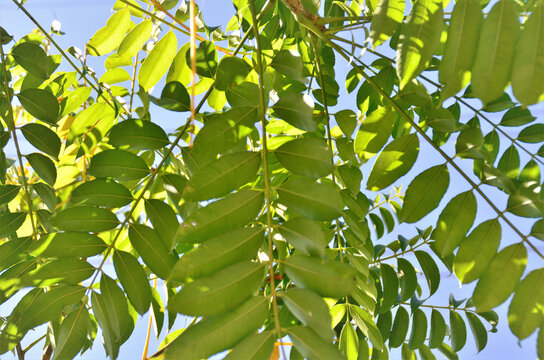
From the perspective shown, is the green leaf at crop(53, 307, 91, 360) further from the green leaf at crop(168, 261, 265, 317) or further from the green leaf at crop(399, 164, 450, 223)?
the green leaf at crop(399, 164, 450, 223)

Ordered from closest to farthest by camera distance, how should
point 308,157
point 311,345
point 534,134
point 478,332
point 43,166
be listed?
point 311,345, point 308,157, point 43,166, point 534,134, point 478,332

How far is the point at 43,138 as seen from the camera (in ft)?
2.02

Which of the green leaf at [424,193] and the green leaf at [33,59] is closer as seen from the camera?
the green leaf at [424,193]

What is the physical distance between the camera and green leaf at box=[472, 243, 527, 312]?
0.44m

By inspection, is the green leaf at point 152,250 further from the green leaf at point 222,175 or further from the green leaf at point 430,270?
the green leaf at point 430,270

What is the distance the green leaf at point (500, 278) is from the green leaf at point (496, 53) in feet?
0.52

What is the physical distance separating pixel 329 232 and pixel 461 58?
13.2 inches

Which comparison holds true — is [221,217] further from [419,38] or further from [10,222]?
[10,222]

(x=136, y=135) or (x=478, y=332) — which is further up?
(x=136, y=135)

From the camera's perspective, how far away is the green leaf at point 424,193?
0.52 meters

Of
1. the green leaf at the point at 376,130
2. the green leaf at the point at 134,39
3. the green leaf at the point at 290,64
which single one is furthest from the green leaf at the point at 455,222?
the green leaf at the point at 134,39

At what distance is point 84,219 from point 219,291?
22 cm

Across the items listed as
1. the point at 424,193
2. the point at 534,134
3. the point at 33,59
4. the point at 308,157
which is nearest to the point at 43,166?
the point at 33,59

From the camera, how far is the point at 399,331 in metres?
0.80
